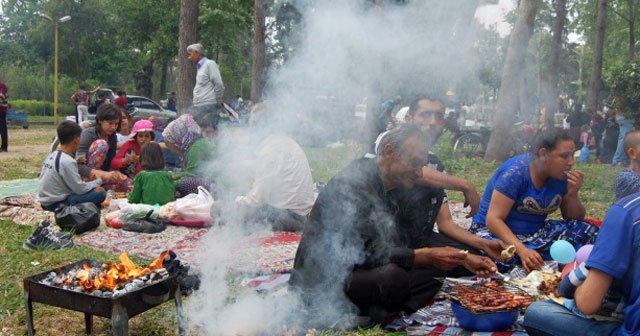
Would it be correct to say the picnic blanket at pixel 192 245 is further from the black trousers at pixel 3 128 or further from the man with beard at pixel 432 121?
the black trousers at pixel 3 128

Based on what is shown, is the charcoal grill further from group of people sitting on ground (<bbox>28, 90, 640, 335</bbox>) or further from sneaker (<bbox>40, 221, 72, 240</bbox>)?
sneaker (<bbox>40, 221, 72, 240</bbox>)

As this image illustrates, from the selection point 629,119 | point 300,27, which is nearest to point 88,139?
point 300,27

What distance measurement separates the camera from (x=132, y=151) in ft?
25.6

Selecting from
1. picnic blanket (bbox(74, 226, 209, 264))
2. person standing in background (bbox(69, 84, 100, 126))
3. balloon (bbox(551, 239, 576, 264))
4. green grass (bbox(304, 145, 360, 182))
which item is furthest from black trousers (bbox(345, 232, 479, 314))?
person standing in background (bbox(69, 84, 100, 126))

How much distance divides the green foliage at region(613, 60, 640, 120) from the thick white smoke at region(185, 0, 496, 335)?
8.47m

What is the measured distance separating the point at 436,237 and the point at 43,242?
3638mm

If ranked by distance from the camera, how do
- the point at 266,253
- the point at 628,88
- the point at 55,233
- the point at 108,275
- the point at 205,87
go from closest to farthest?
the point at 108,275
the point at 266,253
the point at 55,233
the point at 205,87
the point at 628,88

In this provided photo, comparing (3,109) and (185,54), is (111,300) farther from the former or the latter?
(3,109)

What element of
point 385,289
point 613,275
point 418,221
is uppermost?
point 613,275

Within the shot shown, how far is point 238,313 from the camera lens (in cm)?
345

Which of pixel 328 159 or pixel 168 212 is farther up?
pixel 328 159

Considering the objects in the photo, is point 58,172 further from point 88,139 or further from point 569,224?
point 569,224

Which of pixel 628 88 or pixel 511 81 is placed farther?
pixel 628 88

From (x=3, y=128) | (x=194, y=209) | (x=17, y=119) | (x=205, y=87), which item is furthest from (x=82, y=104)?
(x=194, y=209)
